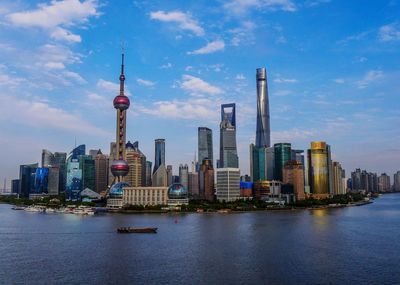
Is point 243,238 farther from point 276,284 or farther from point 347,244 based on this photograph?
point 276,284

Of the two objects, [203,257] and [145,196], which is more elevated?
[145,196]

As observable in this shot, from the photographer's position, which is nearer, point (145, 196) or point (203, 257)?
point (203, 257)

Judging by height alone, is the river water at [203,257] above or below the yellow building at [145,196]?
below

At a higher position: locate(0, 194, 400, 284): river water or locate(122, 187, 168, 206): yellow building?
locate(122, 187, 168, 206): yellow building

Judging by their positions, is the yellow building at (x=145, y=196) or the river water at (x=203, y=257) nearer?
the river water at (x=203, y=257)

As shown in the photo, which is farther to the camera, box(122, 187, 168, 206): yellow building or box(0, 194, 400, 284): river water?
box(122, 187, 168, 206): yellow building
